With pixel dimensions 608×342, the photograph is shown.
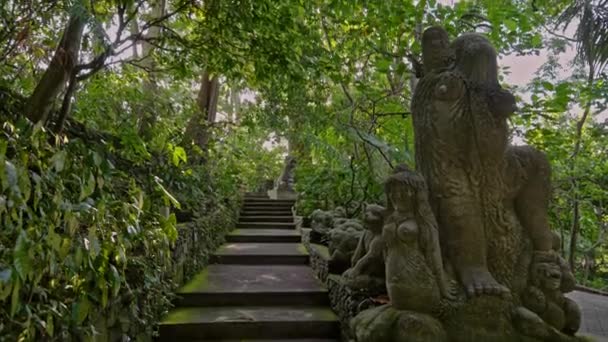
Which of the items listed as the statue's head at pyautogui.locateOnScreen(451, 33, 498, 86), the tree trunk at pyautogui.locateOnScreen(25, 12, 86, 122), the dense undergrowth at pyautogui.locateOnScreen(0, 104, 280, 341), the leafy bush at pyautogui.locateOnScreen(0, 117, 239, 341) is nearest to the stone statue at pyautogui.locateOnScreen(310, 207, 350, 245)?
the dense undergrowth at pyautogui.locateOnScreen(0, 104, 280, 341)

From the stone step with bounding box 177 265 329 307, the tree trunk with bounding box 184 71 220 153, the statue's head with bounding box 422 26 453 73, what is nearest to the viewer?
the statue's head with bounding box 422 26 453 73

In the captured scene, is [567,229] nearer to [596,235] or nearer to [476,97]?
[596,235]

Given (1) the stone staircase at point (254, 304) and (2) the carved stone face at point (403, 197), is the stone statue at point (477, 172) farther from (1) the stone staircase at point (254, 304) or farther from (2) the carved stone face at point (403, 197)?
(1) the stone staircase at point (254, 304)

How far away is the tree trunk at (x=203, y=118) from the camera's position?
4.48 meters

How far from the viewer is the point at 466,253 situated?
1.94m

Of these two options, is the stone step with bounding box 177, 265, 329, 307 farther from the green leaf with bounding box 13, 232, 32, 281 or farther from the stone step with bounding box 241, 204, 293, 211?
the stone step with bounding box 241, 204, 293, 211

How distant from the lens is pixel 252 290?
11.9 feet

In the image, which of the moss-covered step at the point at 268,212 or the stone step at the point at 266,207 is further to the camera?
the stone step at the point at 266,207

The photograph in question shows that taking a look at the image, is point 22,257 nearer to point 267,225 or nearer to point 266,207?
point 267,225

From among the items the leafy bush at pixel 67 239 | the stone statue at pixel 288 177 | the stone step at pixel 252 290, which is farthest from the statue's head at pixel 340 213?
the stone statue at pixel 288 177

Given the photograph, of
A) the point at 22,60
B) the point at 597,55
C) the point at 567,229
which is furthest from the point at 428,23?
the point at 567,229

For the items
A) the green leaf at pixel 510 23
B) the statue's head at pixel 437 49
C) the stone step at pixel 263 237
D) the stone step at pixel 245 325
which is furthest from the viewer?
the stone step at pixel 263 237

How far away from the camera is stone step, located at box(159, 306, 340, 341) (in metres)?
3.00

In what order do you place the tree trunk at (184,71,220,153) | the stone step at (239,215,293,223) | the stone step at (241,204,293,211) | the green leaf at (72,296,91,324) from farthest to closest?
the stone step at (241,204,293,211), the stone step at (239,215,293,223), the tree trunk at (184,71,220,153), the green leaf at (72,296,91,324)
